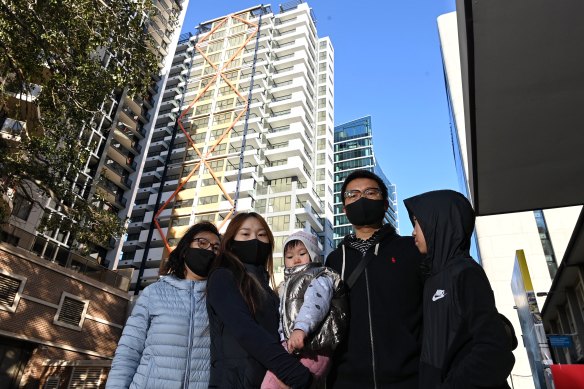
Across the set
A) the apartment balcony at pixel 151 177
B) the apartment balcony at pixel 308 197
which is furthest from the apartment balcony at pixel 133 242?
the apartment balcony at pixel 308 197

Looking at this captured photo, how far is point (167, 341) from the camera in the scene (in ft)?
7.55

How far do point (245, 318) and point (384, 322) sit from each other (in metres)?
0.72

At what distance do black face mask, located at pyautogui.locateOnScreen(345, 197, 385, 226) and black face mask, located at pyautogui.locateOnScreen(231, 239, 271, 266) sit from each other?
2.03 ft

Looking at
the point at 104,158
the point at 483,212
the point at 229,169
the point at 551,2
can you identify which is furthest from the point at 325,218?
the point at 551,2

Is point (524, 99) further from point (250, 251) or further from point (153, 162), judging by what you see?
point (153, 162)

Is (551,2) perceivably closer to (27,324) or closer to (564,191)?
(564,191)

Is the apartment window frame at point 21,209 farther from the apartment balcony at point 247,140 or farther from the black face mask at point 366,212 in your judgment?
the black face mask at point 366,212

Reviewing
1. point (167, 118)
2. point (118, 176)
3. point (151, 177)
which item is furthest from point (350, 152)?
point (118, 176)

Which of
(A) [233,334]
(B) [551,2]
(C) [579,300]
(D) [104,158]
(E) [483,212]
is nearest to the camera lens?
(A) [233,334]

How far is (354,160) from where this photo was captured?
3366 inches

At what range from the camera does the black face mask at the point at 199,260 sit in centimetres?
272

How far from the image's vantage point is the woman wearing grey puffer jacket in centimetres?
220

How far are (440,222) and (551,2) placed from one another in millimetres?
3454

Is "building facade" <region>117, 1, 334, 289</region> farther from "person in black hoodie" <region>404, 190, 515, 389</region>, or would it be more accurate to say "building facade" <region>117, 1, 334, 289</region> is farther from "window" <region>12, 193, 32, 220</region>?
"person in black hoodie" <region>404, 190, 515, 389</region>
